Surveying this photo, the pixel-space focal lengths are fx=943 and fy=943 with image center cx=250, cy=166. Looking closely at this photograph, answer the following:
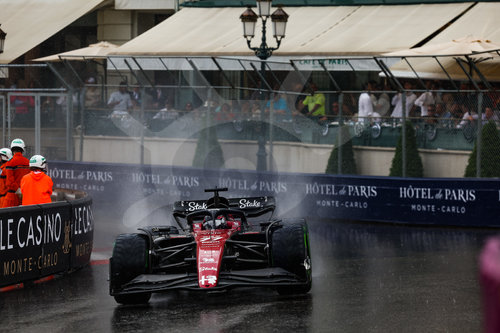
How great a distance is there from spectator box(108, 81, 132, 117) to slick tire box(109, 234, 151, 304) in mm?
12519

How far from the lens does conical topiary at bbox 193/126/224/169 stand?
19844 mm

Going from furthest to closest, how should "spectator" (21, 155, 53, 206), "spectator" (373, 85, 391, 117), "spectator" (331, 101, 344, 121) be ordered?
"spectator" (331, 101, 344, 121) → "spectator" (373, 85, 391, 117) → "spectator" (21, 155, 53, 206)

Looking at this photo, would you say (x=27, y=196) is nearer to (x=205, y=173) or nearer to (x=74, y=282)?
(x=74, y=282)

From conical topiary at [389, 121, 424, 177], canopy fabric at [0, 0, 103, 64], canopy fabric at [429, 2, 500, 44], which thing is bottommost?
conical topiary at [389, 121, 424, 177]

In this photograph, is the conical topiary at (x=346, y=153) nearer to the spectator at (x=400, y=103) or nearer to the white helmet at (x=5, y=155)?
the spectator at (x=400, y=103)

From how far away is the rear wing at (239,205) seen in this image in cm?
1077

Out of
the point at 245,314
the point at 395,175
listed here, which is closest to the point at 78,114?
the point at 395,175

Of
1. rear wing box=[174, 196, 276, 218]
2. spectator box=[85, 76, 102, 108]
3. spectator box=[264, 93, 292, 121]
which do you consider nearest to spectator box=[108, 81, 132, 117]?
spectator box=[85, 76, 102, 108]

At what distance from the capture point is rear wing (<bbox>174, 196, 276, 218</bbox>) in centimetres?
1077

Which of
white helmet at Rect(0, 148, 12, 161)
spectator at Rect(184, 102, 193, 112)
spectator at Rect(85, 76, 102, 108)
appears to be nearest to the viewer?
white helmet at Rect(0, 148, 12, 161)

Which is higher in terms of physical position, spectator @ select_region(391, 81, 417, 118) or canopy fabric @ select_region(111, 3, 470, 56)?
canopy fabric @ select_region(111, 3, 470, 56)

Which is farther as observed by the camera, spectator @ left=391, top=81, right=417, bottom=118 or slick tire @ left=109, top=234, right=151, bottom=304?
spectator @ left=391, top=81, right=417, bottom=118

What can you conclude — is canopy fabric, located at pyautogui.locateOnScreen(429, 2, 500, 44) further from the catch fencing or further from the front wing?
the front wing

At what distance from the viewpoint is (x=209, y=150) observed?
19.9 meters
